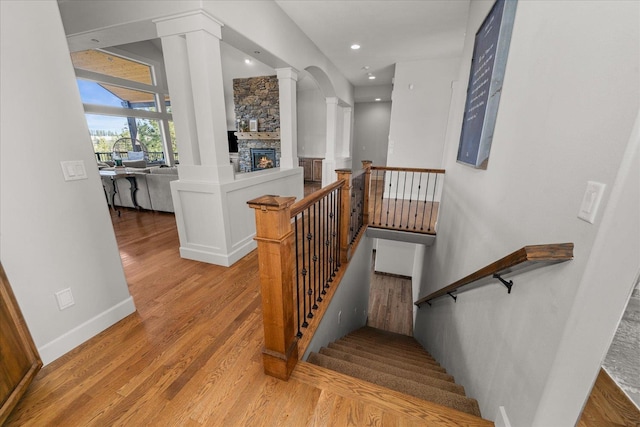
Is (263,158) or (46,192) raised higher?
(46,192)

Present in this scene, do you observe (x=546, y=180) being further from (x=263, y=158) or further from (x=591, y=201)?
(x=263, y=158)

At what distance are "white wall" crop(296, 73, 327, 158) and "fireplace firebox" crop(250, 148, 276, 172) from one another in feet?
3.53

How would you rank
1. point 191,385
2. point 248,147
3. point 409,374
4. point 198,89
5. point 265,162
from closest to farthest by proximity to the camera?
1. point 191,385
2. point 409,374
3. point 198,89
4. point 265,162
5. point 248,147

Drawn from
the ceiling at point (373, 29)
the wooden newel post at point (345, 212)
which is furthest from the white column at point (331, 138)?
the wooden newel post at point (345, 212)

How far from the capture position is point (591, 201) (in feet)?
2.53

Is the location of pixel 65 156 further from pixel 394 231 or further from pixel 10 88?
pixel 394 231

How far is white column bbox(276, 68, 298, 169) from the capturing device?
369 centimetres

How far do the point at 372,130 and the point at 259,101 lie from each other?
4202mm

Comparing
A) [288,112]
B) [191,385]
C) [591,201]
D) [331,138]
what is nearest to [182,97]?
[288,112]

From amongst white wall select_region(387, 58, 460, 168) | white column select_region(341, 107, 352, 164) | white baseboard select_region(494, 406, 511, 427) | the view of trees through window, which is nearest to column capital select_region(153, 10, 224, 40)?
white baseboard select_region(494, 406, 511, 427)

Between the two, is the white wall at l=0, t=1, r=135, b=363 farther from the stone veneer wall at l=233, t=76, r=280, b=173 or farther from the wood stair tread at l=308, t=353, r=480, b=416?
the stone veneer wall at l=233, t=76, r=280, b=173

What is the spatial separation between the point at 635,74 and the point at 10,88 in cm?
254

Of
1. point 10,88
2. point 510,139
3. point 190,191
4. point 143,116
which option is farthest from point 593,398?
point 143,116

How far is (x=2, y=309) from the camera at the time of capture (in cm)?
120
